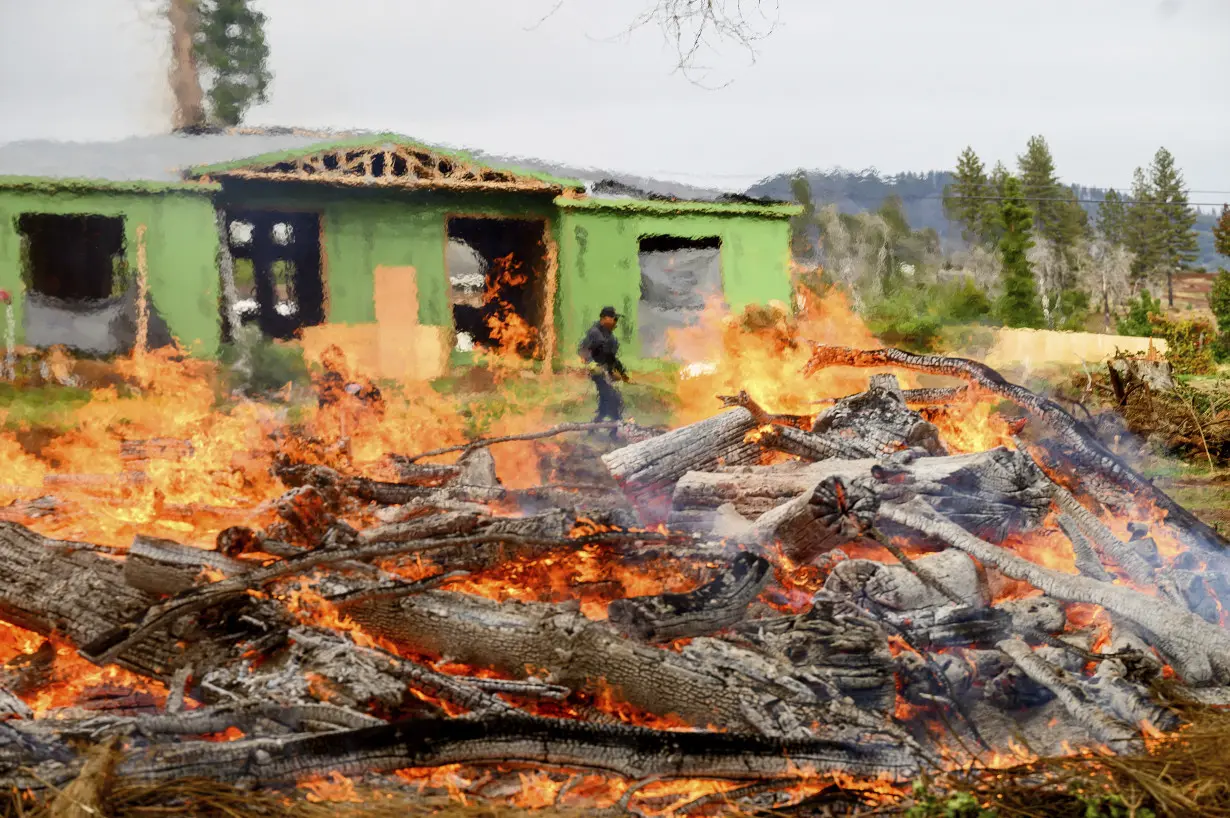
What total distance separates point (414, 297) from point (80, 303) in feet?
9.64

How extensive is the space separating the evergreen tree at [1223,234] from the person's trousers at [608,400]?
180 inches

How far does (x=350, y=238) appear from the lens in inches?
355

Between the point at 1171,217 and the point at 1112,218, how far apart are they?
1.65m

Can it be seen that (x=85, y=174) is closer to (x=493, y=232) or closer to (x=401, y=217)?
(x=401, y=217)

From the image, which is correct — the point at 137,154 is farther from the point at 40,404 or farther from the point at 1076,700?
the point at 1076,700

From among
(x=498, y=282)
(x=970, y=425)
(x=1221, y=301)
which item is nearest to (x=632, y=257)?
(x=498, y=282)

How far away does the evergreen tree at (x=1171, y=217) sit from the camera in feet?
21.8

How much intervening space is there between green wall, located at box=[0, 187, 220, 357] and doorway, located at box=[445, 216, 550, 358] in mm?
2171

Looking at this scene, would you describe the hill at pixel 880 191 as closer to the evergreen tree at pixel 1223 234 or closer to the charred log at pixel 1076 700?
the evergreen tree at pixel 1223 234

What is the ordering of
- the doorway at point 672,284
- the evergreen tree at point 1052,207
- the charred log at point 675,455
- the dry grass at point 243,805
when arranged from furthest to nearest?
the doorway at point 672,284 < the evergreen tree at point 1052,207 < the charred log at point 675,455 < the dry grass at point 243,805

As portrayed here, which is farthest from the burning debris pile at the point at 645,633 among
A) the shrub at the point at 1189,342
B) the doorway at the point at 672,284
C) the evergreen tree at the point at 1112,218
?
the shrub at the point at 1189,342

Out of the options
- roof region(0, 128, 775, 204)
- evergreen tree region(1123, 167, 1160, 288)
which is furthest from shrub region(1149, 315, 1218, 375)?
roof region(0, 128, 775, 204)

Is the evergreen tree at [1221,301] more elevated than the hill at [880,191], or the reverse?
the hill at [880,191]

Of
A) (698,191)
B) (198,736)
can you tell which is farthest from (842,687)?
(698,191)
